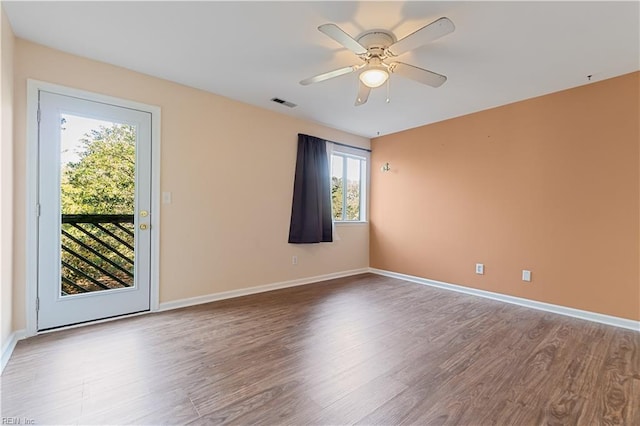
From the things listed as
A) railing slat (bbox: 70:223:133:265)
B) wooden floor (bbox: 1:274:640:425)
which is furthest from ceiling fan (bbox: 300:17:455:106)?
railing slat (bbox: 70:223:133:265)

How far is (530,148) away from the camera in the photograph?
3627mm

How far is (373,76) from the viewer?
7.91 ft

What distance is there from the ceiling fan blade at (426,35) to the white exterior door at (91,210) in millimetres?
2596

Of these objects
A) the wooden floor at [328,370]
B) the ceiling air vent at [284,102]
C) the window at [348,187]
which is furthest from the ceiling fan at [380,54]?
the window at [348,187]

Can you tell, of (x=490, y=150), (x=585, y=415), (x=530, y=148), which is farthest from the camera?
(x=490, y=150)

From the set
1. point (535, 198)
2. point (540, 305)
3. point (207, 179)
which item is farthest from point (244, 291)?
point (535, 198)

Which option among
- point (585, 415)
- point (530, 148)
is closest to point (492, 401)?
point (585, 415)

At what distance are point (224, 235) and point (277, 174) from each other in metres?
1.14

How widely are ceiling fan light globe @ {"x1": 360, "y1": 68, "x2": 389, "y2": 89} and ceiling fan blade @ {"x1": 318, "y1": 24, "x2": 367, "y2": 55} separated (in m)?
0.18

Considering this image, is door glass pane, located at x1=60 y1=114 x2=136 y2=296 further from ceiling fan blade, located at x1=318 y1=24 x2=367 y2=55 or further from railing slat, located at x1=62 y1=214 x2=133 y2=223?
ceiling fan blade, located at x1=318 y1=24 x2=367 y2=55

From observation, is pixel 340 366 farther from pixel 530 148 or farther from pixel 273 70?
pixel 530 148

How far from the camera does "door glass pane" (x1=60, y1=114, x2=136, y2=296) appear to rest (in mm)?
2723

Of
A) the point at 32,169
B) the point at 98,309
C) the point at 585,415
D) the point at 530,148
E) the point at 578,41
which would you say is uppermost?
the point at 578,41

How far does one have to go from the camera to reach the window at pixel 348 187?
5236 mm
